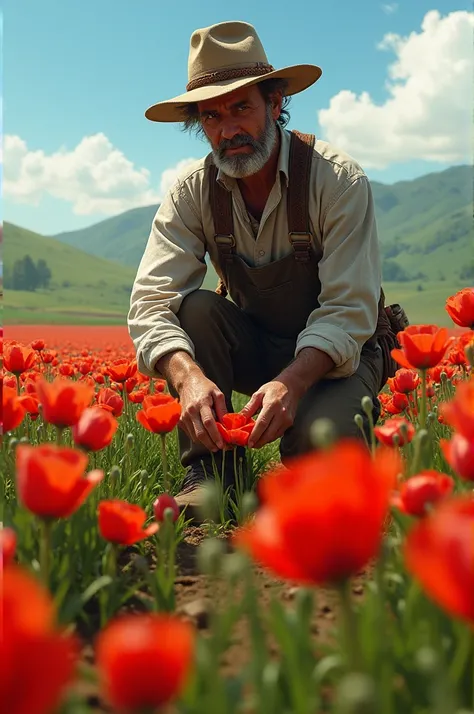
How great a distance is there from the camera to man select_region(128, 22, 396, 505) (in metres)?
3.53

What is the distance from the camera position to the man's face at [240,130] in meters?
3.71

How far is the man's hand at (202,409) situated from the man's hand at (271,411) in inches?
4.4

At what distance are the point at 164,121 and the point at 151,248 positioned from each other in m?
0.85

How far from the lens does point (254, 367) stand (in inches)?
161

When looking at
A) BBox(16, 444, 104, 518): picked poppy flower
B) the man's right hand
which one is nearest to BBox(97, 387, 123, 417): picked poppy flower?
the man's right hand

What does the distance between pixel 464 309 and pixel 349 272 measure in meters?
0.67

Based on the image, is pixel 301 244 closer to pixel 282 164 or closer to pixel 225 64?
pixel 282 164

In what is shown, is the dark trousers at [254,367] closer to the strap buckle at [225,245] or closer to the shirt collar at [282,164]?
the strap buckle at [225,245]

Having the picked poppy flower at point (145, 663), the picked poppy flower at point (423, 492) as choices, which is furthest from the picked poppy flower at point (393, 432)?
the picked poppy flower at point (145, 663)

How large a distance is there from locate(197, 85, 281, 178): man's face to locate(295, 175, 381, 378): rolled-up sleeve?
0.43m

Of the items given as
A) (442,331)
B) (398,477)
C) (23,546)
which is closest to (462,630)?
(398,477)

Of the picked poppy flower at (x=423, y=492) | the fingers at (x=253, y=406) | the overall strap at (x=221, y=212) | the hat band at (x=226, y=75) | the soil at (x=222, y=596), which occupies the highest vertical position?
the hat band at (x=226, y=75)

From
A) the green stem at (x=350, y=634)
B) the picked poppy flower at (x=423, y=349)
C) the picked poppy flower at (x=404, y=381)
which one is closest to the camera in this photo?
the green stem at (x=350, y=634)

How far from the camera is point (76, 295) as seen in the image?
351ft
